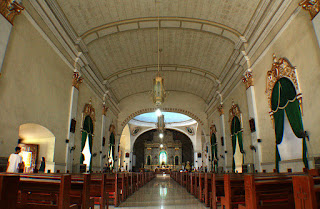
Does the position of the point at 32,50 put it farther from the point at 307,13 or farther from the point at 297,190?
the point at 307,13

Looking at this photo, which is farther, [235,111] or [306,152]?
[235,111]

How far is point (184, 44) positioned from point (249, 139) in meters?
4.73

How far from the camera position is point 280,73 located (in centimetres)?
555

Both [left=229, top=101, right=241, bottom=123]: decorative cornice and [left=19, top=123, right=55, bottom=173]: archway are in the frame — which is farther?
[left=229, top=101, right=241, bottom=123]: decorative cornice

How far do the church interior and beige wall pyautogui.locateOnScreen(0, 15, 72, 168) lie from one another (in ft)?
0.09

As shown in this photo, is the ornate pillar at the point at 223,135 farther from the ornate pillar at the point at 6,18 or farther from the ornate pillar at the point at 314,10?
the ornate pillar at the point at 6,18

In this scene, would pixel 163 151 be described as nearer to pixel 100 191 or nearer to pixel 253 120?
pixel 253 120

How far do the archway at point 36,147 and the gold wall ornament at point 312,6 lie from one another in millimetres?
6959

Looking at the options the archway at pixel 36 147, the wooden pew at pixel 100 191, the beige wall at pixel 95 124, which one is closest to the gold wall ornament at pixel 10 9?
the archway at pixel 36 147

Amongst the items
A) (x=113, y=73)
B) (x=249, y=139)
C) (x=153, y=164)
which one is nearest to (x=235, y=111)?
(x=249, y=139)

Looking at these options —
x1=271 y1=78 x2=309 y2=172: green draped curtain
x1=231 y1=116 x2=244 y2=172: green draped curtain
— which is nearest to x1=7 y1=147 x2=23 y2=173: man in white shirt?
x1=271 y1=78 x2=309 y2=172: green draped curtain

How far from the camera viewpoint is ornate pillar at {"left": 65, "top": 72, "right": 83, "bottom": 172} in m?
7.19

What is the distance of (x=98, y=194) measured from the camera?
12.7ft

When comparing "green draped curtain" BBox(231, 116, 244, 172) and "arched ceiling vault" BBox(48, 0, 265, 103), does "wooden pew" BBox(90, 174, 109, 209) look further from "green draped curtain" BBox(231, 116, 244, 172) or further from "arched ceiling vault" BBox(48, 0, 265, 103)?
"green draped curtain" BBox(231, 116, 244, 172)
